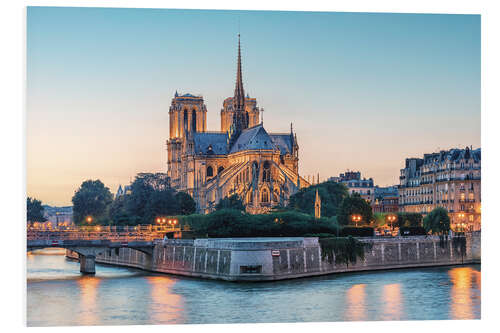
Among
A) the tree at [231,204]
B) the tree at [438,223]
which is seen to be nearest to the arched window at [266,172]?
the tree at [231,204]

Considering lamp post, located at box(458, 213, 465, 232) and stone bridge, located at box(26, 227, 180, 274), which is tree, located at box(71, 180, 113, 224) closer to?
stone bridge, located at box(26, 227, 180, 274)

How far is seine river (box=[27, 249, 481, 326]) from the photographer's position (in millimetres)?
33500

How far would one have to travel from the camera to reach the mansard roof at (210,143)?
105625 mm

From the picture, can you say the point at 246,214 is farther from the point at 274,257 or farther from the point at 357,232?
the point at 274,257

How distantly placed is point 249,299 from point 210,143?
69.4m

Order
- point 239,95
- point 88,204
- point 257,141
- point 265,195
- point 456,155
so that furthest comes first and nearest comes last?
point 239,95 → point 88,204 → point 257,141 → point 265,195 → point 456,155

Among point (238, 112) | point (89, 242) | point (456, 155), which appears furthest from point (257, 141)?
point (89, 242)

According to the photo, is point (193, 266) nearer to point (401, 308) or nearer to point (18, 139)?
point (401, 308)

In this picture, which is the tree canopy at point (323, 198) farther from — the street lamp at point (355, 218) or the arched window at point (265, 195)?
the street lamp at point (355, 218)

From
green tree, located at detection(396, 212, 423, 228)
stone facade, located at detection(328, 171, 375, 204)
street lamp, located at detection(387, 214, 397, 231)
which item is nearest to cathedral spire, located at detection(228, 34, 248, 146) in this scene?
stone facade, located at detection(328, 171, 375, 204)

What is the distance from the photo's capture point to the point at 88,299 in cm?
3825

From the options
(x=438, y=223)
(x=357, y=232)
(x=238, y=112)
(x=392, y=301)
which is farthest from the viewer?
(x=238, y=112)

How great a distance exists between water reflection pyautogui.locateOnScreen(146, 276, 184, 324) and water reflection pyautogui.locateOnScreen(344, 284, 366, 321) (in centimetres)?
613
